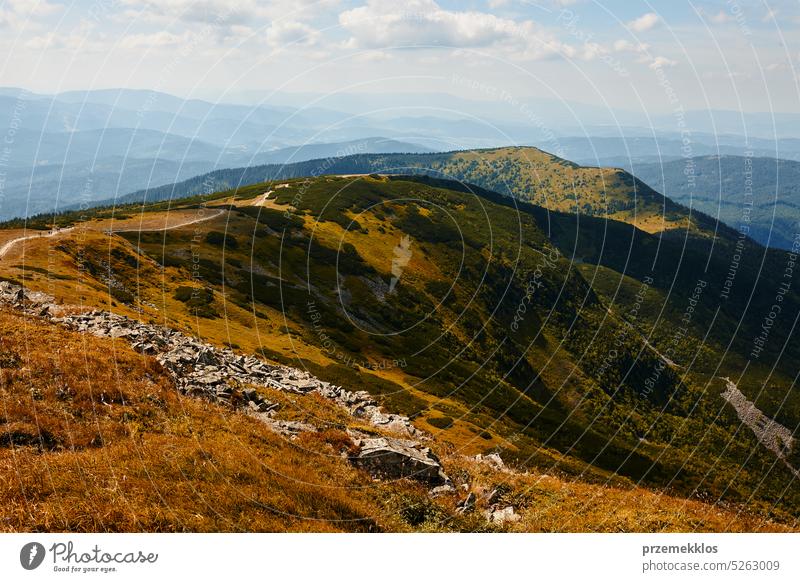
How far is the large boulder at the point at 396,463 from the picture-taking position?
20.5 meters

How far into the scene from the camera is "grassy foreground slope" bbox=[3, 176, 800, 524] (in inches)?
2429

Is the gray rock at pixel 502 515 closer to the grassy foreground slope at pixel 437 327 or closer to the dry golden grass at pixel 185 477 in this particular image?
the dry golden grass at pixel 185 477

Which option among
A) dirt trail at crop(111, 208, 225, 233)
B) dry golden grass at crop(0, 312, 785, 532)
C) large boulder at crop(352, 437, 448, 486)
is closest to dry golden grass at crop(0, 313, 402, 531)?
dry golden grass at crop(0, 312, 785, 532)

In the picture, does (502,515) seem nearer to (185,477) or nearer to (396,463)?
(396,463)

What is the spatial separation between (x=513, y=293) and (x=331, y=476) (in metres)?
156

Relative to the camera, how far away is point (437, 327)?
121125mm

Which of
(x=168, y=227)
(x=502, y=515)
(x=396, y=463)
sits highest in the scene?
(x=168, y=227)

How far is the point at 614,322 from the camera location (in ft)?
618

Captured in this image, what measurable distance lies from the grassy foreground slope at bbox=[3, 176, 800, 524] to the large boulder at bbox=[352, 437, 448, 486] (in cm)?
1775

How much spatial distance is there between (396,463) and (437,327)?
10056 cm

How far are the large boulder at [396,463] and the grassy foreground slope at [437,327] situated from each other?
17.7 metres

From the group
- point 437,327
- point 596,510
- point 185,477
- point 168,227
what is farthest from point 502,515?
point 437,327

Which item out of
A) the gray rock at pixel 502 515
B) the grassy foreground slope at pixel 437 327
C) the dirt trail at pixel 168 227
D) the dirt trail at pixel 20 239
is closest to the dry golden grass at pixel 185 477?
the gray rock at pixel 502 515
